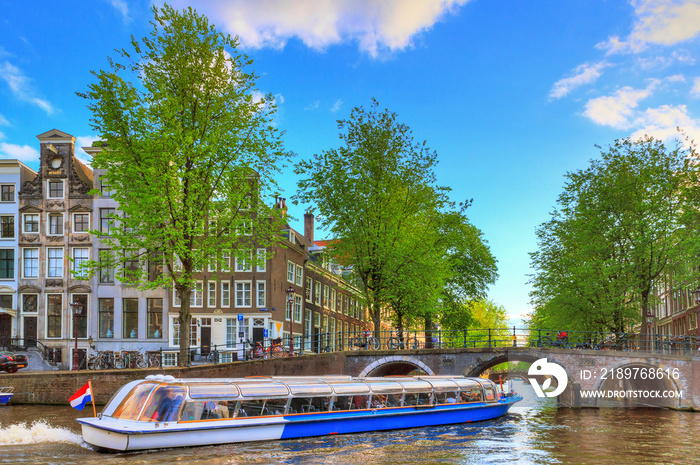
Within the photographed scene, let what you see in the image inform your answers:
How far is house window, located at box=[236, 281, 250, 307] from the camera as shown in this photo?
40812 mm

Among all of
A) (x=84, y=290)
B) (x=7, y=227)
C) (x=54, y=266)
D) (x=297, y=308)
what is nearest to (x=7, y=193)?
(x=7, y=227)

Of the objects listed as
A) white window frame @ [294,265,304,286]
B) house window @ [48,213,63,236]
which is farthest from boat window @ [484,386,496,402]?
house window @ [48,213,63,236]

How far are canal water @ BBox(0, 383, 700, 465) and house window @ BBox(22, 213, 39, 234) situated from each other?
19.6 meters

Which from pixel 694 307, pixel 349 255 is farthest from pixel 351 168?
pixel 694 307

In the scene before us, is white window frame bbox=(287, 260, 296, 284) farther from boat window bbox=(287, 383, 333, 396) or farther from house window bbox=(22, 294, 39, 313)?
boat window bbox=(287, 383, 333, 396)

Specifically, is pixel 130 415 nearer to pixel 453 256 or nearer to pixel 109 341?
pixel 109 341

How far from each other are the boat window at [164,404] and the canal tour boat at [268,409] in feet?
0.08

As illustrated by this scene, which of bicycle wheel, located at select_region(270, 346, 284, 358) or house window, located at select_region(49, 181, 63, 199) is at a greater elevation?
house window, located at select_region(49, 181, 63, 199)

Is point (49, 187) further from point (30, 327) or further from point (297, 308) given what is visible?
point (297, 308)

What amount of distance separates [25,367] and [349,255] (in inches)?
720

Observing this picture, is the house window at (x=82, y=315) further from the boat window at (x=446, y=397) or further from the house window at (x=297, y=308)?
the boat window at (x=446, y=397)

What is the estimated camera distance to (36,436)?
18.0 m

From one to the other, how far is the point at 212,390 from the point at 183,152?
1170cm

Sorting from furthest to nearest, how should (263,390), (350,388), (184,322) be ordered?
1. (184,322)
2. (350,388)
3. (263,390)
